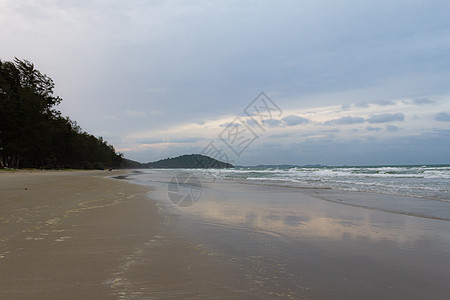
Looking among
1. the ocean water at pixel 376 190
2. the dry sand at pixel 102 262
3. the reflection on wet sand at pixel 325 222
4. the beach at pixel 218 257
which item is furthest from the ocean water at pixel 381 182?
the dry sand at pixel 102 262

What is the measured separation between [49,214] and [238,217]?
4.58m

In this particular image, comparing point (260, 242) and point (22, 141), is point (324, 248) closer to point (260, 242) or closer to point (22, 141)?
point (260, 242)

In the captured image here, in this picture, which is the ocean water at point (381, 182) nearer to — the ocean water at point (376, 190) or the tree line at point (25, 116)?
the ocean water at point (376, 190)

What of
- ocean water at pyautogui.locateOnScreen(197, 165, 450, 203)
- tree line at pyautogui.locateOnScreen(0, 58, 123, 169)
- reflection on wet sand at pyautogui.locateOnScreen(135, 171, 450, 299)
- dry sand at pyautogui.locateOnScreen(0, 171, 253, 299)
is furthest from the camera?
tree line at pyautogui.locateOnScreen(0, 58, 123, 169)

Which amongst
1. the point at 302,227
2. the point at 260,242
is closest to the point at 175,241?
the point at 260,242

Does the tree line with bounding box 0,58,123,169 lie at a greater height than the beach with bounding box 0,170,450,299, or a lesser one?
greater

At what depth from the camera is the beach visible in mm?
2832

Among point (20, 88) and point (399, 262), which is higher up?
point (20, 88)

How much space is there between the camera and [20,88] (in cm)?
4128

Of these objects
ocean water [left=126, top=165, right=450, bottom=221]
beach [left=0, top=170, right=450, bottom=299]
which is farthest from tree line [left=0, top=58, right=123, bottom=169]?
beach [left=0, top=170, right=450, bottom=299]

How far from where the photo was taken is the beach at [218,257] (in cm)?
283

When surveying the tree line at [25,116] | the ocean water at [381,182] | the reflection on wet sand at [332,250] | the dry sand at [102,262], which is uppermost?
the tree line at [25,116]

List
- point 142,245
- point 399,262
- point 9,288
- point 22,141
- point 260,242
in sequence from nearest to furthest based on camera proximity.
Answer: point 9,288 → point 399,262 → point 142,245 → point 260,242 → point 22,141

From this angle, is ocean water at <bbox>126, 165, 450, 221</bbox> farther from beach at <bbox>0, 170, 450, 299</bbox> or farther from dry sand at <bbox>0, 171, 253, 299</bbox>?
dry sand at <bbox>0, 171, 253, 299</bbox>
